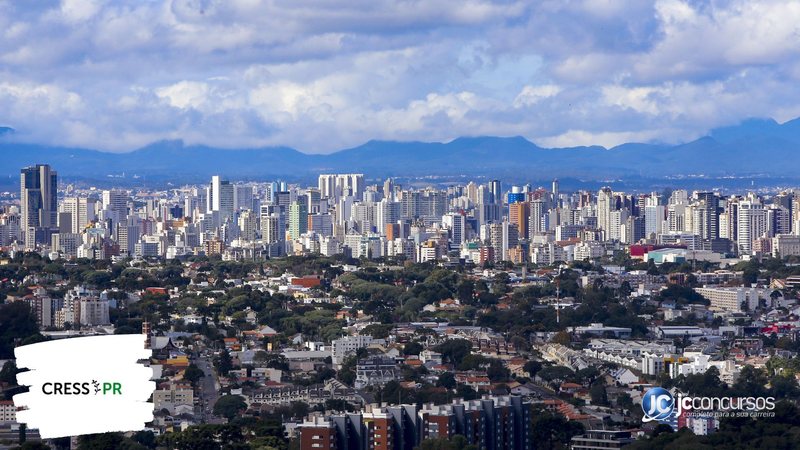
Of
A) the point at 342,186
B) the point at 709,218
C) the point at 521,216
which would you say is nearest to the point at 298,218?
the point at 521,216

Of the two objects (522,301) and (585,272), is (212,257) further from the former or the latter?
(522,301)

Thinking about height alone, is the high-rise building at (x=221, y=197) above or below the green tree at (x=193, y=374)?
above

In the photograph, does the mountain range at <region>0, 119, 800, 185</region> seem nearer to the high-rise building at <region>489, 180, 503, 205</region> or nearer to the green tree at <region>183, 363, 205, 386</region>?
the high-rise building at <region>489, 180, 503, 205</region>

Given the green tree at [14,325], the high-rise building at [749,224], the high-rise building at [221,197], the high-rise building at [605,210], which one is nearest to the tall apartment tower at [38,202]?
the high-rise building at [221,197]

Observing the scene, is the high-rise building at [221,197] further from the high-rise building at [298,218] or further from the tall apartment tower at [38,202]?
the tall apartment tower at [38,202]

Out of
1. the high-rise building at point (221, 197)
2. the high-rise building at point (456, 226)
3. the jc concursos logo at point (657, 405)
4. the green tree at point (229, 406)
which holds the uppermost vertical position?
the high-rise building at point (221, 197)

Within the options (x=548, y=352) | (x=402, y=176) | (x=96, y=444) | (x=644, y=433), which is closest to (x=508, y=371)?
(x=548, y=352)

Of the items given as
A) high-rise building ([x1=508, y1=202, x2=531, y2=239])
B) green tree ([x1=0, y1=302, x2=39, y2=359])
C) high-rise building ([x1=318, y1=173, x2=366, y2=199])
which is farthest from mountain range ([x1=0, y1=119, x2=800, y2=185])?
green tree ([x1=0, y1=302, x2=39, y2=359])

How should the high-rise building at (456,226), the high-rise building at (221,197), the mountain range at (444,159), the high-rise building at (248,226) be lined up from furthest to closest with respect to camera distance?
the mountain range at (444,159) < the high-rise building at (221,197) < the high-rise building at (456,226) < the high-rise building at (248,226)
